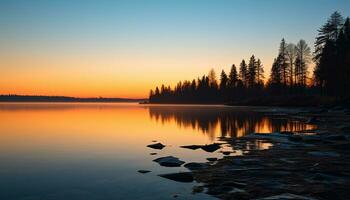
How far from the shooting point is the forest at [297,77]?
69.4 meters

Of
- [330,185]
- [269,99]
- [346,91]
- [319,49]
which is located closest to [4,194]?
[330,185]

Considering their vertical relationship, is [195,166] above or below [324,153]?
below

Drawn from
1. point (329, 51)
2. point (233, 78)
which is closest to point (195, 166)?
point (329, 51)

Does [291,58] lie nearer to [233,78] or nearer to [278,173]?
[233,78]

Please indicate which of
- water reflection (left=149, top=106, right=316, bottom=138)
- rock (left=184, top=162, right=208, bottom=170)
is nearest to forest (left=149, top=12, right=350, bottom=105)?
water reflection (left=149, top=106, right=316, bottom=138)

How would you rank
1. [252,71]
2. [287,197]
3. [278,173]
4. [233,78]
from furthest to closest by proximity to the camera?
[233,78]
[252,71]
[278,173]
[287,197]

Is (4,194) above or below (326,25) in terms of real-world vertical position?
below

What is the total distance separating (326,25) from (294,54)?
2064 cm

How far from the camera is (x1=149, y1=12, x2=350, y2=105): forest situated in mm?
69438

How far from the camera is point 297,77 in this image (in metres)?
95.7

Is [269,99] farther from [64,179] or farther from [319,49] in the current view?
[64,179]

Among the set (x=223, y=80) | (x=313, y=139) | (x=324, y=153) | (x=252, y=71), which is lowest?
(x=324, y=153)

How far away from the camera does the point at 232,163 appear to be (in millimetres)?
15109

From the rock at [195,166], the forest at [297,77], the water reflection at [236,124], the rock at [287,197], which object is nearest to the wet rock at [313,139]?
the water reflection at [236,124]
